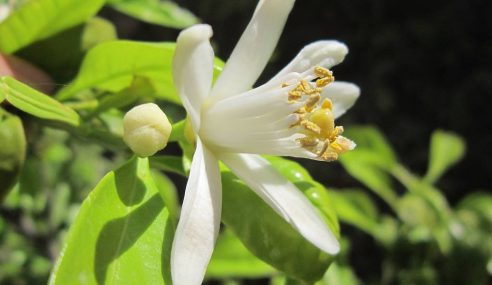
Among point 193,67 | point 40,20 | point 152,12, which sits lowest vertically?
point 152,12

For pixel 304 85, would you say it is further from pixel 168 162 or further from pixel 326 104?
pixel 168 162

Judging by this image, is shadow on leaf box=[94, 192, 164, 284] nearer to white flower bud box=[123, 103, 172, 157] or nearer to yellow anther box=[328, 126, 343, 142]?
white flower bud box=[123, 103, 172, 157]

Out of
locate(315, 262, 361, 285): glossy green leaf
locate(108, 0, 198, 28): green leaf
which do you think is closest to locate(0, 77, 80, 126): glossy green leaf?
locate(108, 0, 198, 28): green leaf

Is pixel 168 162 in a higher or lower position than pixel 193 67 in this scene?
lower

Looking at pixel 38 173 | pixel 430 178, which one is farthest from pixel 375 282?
pixel 38 173

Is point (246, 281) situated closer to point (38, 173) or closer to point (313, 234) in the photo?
point (38, 173)

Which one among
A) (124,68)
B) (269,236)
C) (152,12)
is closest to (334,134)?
(269,236)
